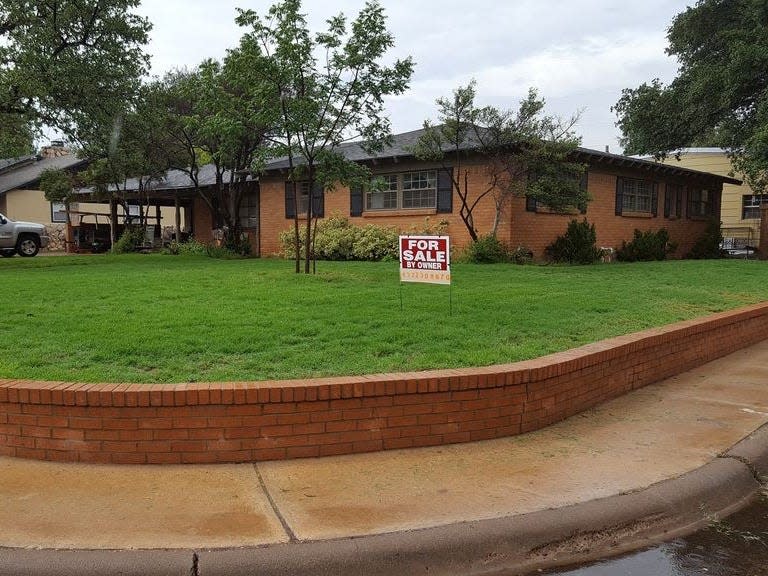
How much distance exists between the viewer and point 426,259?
7.02m

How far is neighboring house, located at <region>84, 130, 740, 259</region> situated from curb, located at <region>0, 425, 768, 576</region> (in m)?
11.5

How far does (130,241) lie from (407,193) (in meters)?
12.4

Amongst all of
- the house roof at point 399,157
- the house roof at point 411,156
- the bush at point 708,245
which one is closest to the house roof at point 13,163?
the house roof at point 399,157

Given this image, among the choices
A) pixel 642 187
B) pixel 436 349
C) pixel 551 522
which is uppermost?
pixel 642 187

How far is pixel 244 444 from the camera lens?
4293 mm

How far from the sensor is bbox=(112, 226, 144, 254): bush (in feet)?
82.9

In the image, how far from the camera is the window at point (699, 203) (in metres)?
24.8

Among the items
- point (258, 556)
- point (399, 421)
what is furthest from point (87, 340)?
point (258, 556)

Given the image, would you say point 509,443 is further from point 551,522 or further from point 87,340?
point 87,340

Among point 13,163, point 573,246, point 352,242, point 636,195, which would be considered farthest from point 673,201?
point 13,163

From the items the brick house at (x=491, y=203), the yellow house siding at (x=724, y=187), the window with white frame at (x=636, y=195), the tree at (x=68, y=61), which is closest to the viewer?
the tree at (x=68, y=61)

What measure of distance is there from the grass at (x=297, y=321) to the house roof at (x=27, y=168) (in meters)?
28.6

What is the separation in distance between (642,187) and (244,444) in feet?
67.8

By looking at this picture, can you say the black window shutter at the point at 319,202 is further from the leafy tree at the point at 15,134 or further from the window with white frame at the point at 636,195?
the window with white frame at the point at 636,195
